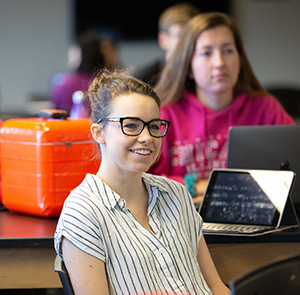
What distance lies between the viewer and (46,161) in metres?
1.84

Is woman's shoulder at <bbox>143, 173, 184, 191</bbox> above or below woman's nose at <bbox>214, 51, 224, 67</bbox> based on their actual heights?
below

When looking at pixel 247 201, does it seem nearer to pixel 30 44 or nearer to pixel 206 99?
pixel 206 99

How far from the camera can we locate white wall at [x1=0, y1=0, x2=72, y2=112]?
705cm

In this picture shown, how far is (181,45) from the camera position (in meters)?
2.48

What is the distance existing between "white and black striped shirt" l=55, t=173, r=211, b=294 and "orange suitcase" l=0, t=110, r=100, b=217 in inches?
14.5

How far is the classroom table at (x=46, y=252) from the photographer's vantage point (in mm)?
1671

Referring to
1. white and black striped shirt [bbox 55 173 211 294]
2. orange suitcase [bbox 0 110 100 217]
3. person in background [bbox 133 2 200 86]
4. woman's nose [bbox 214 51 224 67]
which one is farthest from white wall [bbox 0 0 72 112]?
white and black striped shirt [bbox 55 173 211 294]

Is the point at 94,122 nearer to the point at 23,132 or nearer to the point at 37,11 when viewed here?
the point at 23,132

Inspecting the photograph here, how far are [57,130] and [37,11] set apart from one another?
5.52 metres

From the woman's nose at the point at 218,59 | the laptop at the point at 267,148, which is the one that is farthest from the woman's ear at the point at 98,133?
the woman's nose at the point at 218,59

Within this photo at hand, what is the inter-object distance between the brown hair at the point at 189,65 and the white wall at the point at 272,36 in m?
A: 4.39

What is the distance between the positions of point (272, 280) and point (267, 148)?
101 centimetres

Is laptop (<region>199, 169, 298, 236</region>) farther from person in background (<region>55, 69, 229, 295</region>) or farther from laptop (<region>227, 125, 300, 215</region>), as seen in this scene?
person in background (<region>55, 69, 229, 295</region>)

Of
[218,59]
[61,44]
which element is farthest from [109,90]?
[61,44]
